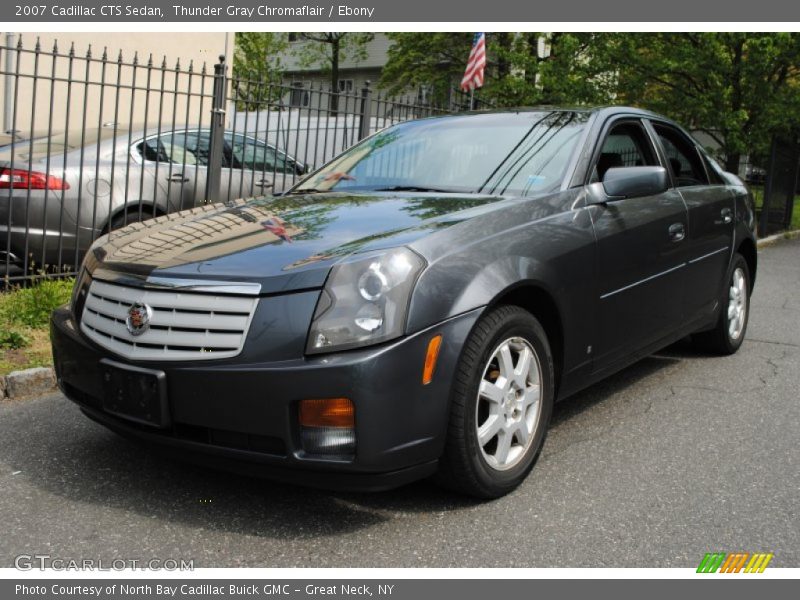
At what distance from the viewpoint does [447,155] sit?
14.0 feet

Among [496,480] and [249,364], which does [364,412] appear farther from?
[496,480]

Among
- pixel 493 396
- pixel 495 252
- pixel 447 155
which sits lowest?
pixel 493 396

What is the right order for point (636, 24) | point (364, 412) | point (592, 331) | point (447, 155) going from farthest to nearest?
point (636, 24) → point (447, 155) → point (592, 331) → point (364, 412)

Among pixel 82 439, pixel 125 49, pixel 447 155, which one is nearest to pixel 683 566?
pixel 447 155

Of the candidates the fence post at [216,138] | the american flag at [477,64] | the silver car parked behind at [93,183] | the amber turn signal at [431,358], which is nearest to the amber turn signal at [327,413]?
the amber turn signal at [431,358]

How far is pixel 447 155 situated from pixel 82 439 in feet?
7.36

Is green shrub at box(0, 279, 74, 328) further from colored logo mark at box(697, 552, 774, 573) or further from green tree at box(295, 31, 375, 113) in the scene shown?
green tree at box(295, 31, 375, 113)

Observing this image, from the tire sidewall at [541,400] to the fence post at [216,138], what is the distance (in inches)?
185

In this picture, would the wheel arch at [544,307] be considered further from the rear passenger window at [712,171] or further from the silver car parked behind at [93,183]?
the silver car parked behind at [93,183]

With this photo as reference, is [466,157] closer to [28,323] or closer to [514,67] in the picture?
[28,323]

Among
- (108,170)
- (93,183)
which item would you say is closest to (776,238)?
(108,170)

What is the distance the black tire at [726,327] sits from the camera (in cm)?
553

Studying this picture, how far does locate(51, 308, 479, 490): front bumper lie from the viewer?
2.73m

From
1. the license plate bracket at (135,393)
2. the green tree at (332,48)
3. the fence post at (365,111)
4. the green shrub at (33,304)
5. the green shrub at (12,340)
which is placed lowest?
the green shrub at (12,340)
